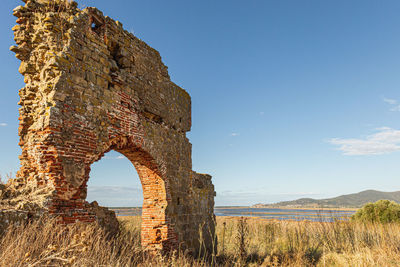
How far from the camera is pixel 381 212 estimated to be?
12.4 m

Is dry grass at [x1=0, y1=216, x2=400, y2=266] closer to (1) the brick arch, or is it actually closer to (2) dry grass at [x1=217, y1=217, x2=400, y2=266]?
(2) dry grass at [x1=217, y1=217, x2=400, y2=266]

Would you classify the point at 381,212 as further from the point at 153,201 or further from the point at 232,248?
the point at 153,201

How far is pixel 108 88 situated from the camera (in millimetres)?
5621

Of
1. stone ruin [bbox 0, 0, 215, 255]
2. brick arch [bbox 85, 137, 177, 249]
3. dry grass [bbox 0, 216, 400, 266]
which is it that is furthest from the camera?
brick arch [bbox 85, 137, 177, 249]

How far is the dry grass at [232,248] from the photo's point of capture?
2901 millimetres

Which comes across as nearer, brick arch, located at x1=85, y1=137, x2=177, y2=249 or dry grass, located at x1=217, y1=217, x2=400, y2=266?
brick arch, located at x1=85, y1=137, x2=177, y2=249

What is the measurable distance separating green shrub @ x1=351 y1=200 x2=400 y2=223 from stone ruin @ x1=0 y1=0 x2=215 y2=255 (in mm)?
9398

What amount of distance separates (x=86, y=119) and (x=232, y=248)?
714 cm

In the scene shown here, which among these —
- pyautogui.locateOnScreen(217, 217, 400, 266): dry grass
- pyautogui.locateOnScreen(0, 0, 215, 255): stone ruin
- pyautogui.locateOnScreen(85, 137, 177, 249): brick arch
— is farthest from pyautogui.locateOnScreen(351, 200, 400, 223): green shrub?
pyautogui.locateOnScreen(85, 137, 177, 249): brick arch

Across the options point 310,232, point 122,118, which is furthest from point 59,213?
point 310,232

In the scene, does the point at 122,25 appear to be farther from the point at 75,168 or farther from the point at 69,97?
the point at 75,168

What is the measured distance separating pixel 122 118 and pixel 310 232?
798 cm

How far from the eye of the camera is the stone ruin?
167 inches

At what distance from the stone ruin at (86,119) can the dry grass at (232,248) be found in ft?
1.60
